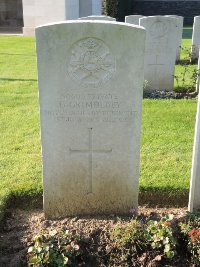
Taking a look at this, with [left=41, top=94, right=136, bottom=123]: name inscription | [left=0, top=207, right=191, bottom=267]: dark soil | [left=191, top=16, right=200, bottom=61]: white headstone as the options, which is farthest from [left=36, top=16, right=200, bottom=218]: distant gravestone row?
[left=191, top=16, right=200, bottom=61]: white headstone

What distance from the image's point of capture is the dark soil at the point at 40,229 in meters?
3.07

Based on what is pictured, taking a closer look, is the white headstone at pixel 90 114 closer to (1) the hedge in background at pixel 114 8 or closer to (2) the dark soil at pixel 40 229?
(2) the dark soil at pixel 40 229

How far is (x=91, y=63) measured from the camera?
10.4 feet

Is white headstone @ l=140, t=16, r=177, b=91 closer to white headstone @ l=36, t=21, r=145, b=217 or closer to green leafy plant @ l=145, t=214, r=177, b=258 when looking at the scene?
white headstone @ l=36, t=21, r=145, b=217

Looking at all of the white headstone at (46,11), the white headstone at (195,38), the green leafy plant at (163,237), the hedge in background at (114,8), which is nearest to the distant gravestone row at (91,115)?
the green leafy plant at (163,237)

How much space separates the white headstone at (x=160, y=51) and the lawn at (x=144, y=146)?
1110 millimetres

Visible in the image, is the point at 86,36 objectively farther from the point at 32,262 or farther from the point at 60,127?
the point at 32,262

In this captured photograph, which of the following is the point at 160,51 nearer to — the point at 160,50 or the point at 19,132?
the point at 160,50

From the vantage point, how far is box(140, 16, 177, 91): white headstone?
7.80 m

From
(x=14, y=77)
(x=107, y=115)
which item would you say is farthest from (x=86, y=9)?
(x=107, y=115)

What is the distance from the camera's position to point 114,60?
3125 mm

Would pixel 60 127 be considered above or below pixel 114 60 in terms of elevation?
below

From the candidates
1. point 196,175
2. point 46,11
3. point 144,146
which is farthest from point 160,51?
point 46,11

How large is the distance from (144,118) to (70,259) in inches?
139
